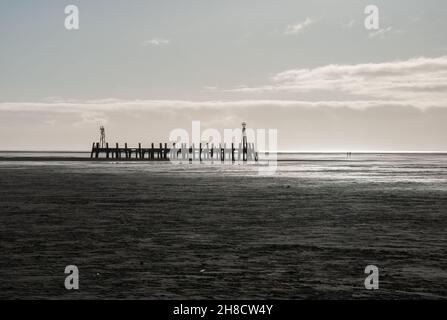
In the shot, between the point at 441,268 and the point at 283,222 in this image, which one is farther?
the point at 283,222

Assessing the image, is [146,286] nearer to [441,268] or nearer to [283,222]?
[441,268]

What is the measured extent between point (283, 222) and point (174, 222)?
323cm

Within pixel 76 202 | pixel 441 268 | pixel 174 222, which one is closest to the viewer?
pixel 441 268

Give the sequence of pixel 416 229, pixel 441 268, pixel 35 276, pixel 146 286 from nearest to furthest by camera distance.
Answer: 1. pixel 146 286
2. pixel 35 276
3. pixel 441 268
4. pixel 416 229

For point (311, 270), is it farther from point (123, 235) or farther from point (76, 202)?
point (76, 202)

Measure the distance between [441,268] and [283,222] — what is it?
7.47 meters

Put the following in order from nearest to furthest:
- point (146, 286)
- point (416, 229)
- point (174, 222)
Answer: point (146, 286) → point (416, 229) → point (174, 222)

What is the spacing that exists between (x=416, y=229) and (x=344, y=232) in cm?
219

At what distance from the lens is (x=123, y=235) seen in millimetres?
15172

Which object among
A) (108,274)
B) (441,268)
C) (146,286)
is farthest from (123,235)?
(441,268)
